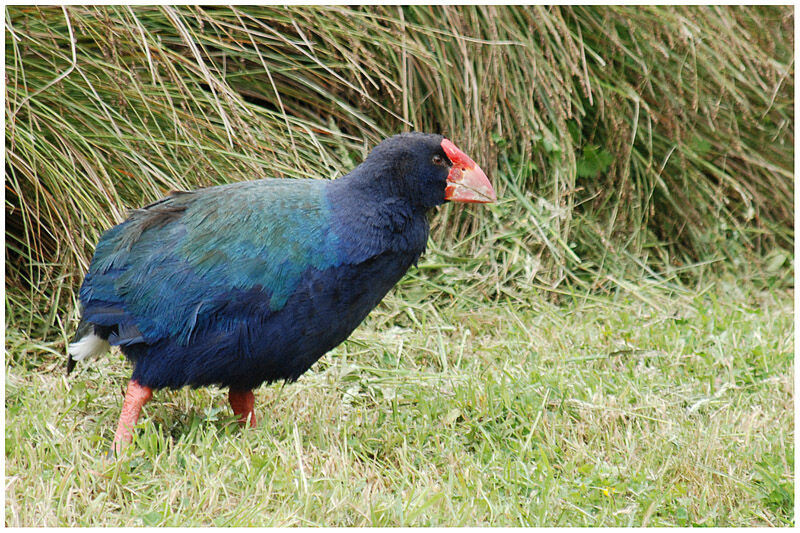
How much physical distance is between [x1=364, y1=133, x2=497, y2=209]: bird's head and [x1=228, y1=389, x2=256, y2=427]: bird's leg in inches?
29.5

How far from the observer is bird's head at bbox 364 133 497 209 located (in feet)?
8.09

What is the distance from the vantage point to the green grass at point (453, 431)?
2.23 meters

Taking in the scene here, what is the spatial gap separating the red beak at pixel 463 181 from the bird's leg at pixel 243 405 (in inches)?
31.8

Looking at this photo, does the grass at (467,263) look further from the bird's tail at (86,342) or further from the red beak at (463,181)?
the red beak at (463,181)

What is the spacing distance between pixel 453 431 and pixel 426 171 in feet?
2.49

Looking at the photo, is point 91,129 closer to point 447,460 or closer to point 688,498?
point 447,460

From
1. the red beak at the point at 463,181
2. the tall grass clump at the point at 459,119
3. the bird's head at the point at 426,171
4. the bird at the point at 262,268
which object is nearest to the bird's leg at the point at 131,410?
the bird at the point at 262,268

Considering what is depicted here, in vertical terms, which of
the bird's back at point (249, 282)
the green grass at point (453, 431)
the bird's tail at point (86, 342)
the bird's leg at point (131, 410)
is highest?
the bird's back at point (249, 282)

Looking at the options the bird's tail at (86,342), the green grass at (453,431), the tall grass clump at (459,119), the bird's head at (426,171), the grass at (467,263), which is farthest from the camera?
the tall grass clump at (459,119)

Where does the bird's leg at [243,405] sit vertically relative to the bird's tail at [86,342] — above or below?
below

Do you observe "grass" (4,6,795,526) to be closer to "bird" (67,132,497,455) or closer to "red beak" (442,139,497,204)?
"bird" (67,132,497,455)

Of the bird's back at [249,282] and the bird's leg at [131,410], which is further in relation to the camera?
the bird's leg at [131,410]

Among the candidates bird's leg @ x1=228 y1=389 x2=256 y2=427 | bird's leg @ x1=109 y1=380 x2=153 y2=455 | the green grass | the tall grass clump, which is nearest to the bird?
bird's leg @ x1=109 y1=380 x2=153 y2=455

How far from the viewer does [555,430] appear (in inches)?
107
